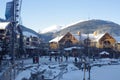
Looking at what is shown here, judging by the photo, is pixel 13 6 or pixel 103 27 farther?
pixel 103 27

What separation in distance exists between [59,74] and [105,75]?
279 inches

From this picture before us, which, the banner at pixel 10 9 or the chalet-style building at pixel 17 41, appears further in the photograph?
the chalet-style building at pixel 17 41

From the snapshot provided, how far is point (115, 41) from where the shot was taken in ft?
313

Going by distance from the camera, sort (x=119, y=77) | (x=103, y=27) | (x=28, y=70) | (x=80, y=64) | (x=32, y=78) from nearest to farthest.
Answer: (x=32, y=78) < (x=28, y=70) < (x=119, y=77) < (x=80, y=64) < (x=103, y=27)

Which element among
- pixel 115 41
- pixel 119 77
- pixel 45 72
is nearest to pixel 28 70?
pixel 45 72

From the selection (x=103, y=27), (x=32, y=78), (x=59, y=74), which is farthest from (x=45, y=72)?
(x=103, y=27)

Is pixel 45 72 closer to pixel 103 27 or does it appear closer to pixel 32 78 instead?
pixel 32 78

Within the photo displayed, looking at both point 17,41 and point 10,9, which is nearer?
point 10,9

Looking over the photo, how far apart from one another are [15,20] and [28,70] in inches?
549

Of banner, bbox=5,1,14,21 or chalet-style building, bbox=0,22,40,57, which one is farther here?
chalet-style building, bbox=0,22,40,57

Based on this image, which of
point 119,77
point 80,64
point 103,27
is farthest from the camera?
point 103,27

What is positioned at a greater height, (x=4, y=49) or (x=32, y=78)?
(x=4, y=49)

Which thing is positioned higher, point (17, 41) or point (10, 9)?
point (10, 9)

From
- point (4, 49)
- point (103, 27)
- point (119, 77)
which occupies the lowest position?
point (119, 77)
